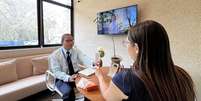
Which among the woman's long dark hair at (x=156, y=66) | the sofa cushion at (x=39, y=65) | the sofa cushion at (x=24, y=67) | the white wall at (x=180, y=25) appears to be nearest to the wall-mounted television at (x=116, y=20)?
the white wall at (x=180, y=25)

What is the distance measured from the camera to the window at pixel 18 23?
3100mm

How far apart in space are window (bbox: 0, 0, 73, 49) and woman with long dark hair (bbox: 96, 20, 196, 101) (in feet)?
9.22

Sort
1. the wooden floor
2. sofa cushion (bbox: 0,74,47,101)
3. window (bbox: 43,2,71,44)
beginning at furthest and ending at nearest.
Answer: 1. window (bbox: 43,2,71,44)
2. the wooden floor
3. sofa cushion (bbox: 0,74,47,101)

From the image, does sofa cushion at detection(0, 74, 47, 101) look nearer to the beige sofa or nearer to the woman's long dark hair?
the beige sofa

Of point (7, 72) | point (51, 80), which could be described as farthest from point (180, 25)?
point (7, 72)

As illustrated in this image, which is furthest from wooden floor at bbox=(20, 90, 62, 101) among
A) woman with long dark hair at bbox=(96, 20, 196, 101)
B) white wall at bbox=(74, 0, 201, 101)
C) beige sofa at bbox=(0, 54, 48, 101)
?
woman with long dark hair at bbox=(96, 20, 196, 101)

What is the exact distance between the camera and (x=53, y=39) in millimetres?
4188

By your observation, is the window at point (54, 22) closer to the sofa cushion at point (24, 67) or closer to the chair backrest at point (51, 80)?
the sofa cushion at point (24, 67)

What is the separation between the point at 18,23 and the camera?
11.0ft

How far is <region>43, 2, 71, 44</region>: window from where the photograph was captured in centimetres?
395

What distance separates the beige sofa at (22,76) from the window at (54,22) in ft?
2.13

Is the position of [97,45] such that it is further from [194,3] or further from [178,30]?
[194,3]

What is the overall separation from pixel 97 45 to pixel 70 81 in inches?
79.8

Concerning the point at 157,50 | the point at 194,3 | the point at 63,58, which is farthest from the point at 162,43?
the point at 194,3
